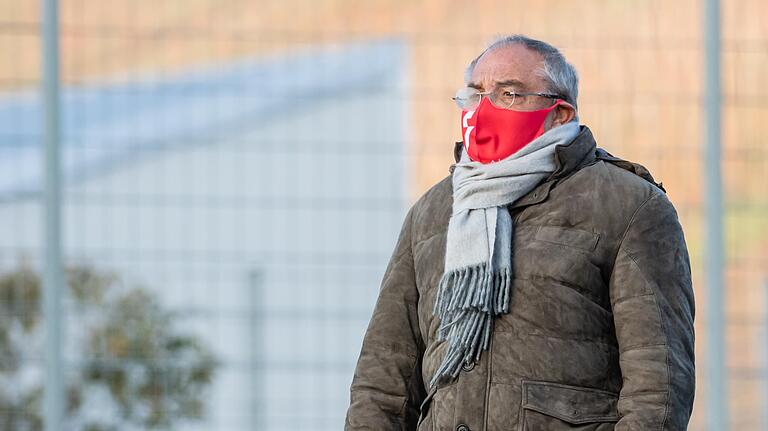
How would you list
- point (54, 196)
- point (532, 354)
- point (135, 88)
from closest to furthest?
point (532, 354), point (54, 196), point (135, 88)

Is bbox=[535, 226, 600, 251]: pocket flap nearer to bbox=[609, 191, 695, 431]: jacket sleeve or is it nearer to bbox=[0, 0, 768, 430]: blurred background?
bbox=[609, 191, 695, 431]: jacket sleeve

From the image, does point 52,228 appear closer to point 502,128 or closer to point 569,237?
point 502,128

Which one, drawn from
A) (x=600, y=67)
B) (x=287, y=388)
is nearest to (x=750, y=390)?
(x=600, y=67)

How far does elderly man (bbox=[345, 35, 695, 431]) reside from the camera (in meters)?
3.31

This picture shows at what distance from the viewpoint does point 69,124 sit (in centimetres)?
796

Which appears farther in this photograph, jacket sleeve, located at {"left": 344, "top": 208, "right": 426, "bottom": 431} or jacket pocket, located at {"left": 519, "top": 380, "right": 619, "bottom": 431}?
jacket sleeve, located at {"left": 344, "top": 208, "right": 426, "bottom": 431}

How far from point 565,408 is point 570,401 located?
2 centimetres

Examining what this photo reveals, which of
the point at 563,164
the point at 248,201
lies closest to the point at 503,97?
the point at 563,164

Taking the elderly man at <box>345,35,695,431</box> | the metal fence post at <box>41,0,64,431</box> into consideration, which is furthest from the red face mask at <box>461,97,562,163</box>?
the metal fence post at <box>41,0,64,431</box>

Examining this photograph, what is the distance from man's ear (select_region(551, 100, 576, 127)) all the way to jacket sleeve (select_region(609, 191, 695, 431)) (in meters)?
0.26

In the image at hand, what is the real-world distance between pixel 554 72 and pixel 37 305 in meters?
4.93

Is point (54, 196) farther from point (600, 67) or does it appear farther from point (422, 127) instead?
point (600, 67)

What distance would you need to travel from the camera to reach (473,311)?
3406mm

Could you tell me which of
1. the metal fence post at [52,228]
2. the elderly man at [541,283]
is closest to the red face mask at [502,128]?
the elderly man at [541,283]
